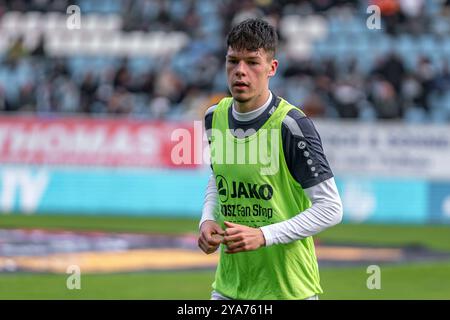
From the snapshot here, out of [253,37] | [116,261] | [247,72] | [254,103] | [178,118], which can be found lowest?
[116,261]

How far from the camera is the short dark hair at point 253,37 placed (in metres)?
5.79

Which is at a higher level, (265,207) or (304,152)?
(304,152)

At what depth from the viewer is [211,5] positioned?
27266mm

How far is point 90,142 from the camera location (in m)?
22.7

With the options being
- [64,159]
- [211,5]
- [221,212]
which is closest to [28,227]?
[64,159]

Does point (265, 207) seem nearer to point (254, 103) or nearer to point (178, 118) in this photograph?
point (254, 103)

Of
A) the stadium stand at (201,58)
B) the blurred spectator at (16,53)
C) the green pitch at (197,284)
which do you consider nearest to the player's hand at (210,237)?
the green pitch at (197,284)

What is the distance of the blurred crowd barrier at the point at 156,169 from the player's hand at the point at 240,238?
53.0 feet

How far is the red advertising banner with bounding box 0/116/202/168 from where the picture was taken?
73.8 ft

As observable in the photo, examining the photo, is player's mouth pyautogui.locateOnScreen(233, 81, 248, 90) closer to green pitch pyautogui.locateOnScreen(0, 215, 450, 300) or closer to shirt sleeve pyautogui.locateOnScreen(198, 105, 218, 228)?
shirt sleeve pyautogui.locateOnScreen(198, 105, 218, 228)

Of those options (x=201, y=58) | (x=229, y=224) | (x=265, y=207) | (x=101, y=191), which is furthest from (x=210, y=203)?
(x=201, y=58)

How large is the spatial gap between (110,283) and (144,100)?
38.3 feet

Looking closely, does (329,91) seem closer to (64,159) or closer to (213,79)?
(213,79)

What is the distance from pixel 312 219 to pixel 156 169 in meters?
16.9
